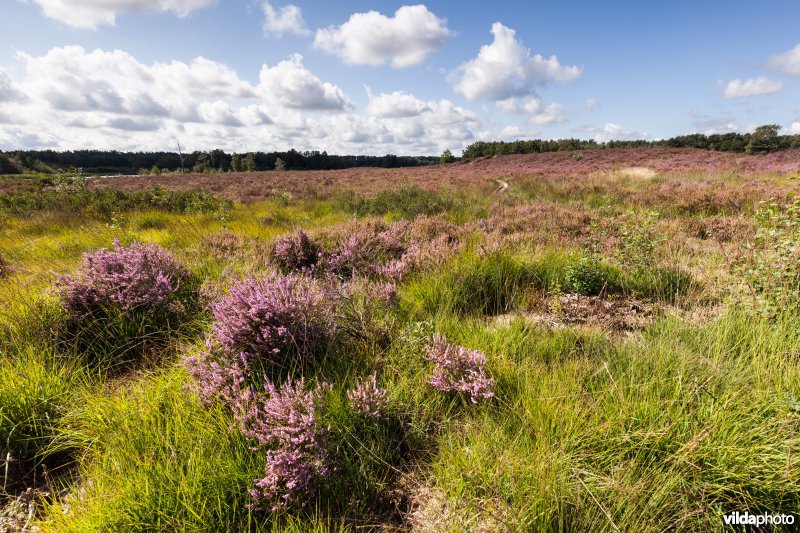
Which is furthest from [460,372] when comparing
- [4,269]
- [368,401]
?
[4,269]

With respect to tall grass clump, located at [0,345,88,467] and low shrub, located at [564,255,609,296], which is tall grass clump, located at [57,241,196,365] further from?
low shrub, located at [564,255,609,296]

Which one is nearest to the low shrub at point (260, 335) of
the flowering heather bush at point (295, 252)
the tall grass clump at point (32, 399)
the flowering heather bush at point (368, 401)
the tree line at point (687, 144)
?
the flowering heather bush at point (368, 401)

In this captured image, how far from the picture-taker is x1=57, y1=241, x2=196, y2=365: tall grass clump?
3076mm

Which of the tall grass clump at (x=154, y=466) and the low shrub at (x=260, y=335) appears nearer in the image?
the tall grass clump at (x=154, y=466)

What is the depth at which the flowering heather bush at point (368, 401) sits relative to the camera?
212 cm

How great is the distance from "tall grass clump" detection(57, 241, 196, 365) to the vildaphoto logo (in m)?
4.08

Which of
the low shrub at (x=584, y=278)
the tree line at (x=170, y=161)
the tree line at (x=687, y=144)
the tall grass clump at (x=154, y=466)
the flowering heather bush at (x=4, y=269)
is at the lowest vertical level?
the tall grass clump at (x=154, y=466)

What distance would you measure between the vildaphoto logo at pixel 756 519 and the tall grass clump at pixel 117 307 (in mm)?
4079

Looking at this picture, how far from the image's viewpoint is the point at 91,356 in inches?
121

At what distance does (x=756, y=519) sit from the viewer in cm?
154

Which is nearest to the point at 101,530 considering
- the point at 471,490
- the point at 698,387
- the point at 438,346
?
the point at 471,490

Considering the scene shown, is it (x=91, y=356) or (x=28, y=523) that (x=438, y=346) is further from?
(x=91, y=356)

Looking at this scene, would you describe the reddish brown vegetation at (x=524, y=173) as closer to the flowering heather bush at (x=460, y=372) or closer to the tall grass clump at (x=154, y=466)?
the flowering heather bush at (x=460, y=372)

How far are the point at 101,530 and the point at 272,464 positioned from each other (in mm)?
754
